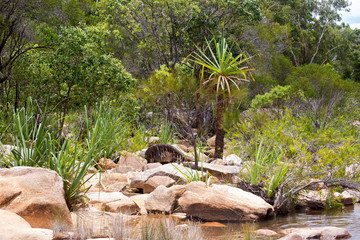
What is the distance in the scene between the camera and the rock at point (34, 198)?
Result: 5.10 meters

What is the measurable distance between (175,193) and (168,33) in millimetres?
13672

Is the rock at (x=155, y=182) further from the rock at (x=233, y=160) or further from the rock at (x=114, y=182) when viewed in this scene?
the rock at (x=233, y=160)

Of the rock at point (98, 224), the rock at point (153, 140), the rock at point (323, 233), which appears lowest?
the rock at point (323, 233)

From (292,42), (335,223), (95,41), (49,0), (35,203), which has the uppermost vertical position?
(292,42)

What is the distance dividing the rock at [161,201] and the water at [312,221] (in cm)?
111

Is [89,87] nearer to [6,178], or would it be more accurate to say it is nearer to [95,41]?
[95,41]

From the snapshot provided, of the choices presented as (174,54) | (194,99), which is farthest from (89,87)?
(174,54)

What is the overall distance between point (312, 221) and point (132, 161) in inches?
229

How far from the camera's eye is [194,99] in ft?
34.0

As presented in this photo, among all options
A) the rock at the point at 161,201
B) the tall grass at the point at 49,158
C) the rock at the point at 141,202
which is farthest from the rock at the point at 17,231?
the rock at the point at 161,201

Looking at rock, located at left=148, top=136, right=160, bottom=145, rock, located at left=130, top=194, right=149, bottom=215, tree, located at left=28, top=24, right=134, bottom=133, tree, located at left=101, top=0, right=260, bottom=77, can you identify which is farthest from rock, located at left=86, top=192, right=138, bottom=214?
tree, located at left=101, top=0, right=260, bottom=77

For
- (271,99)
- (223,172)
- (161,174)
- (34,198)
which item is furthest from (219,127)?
(271,99)

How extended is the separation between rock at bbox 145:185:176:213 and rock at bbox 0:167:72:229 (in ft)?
7.12

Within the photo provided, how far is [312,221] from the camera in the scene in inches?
280
